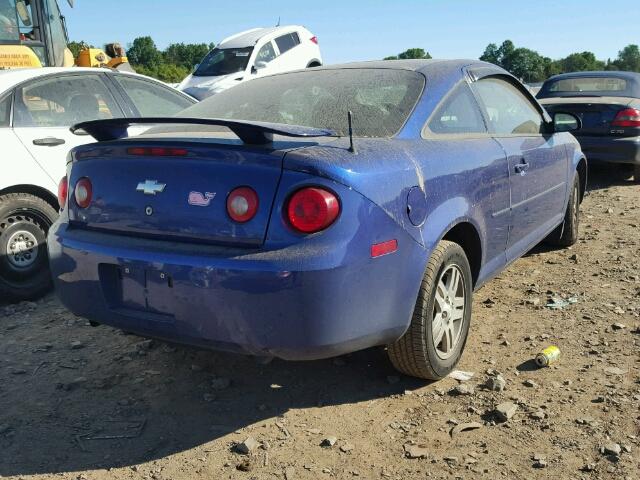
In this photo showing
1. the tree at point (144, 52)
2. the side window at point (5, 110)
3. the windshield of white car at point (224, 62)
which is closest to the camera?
the side window at point (5, 110)

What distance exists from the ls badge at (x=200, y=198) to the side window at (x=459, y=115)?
4.02ft

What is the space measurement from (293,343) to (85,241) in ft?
3.64

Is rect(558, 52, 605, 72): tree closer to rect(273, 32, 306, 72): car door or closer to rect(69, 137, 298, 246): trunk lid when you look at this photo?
rect(273, 32, 306, 72): car door

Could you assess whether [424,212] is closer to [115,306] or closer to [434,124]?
[434,124]

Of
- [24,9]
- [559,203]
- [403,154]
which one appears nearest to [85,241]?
[403,154]

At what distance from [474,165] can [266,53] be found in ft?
41.9

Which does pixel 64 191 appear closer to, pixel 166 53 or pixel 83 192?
pixel 83 192

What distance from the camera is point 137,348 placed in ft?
12.4

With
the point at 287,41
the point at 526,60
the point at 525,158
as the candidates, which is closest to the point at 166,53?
the point at 526,60

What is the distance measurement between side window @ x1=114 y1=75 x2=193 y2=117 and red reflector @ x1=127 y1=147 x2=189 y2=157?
113 inches

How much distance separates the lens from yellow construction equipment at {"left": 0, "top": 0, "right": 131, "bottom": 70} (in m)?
8.25

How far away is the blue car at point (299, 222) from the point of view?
2.51 metres

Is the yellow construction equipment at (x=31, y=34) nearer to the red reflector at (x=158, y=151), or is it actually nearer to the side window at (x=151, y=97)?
the side window at (x=151, y=97)

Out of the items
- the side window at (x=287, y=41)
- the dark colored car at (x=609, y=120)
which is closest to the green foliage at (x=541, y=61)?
the side window at (x=287, y=41)
